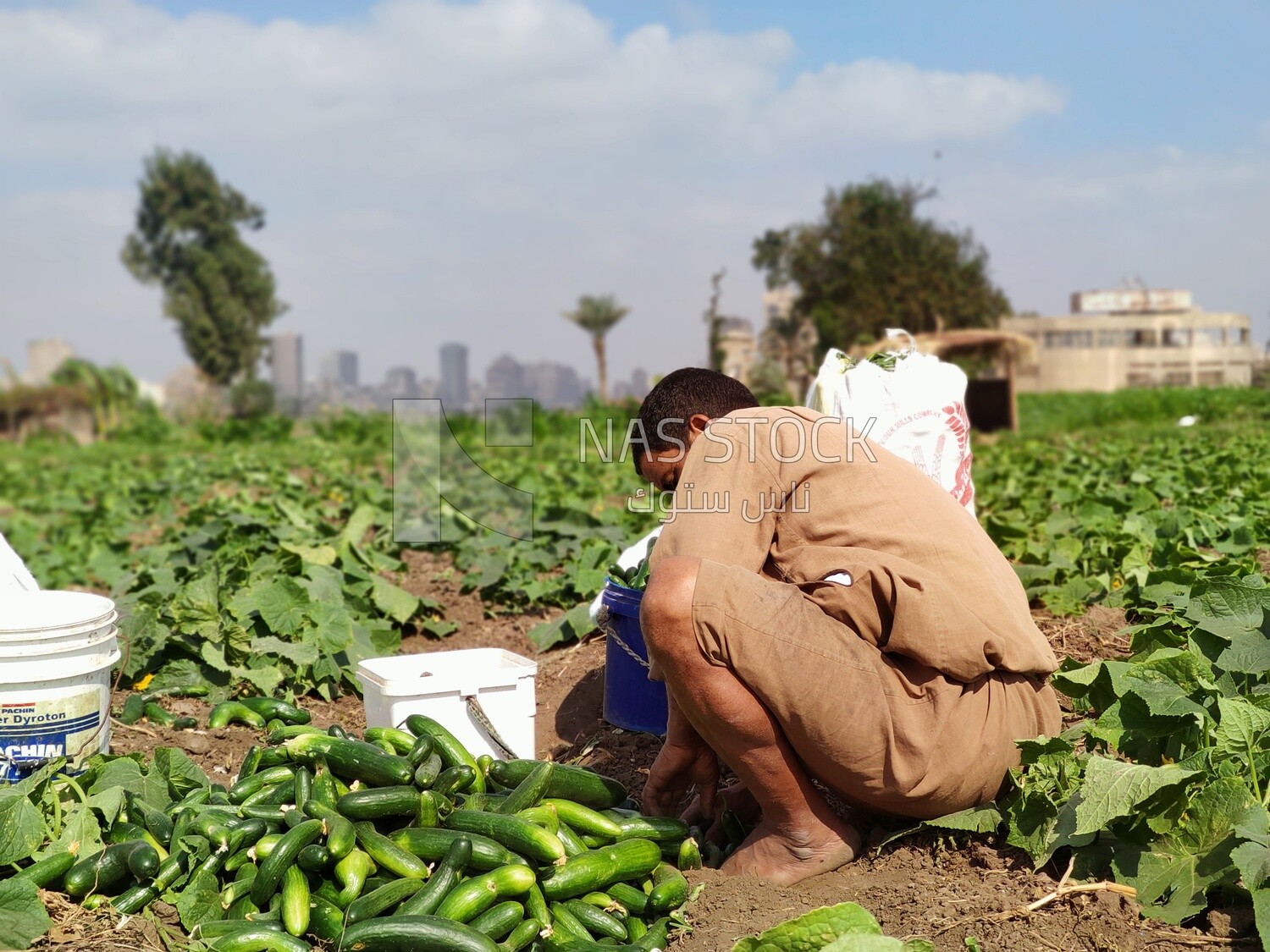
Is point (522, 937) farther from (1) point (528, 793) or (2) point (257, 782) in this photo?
(2) point (257, 782)

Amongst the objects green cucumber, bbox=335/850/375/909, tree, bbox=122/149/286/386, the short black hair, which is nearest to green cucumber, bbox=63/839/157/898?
green cucumber, bbox=335/850/375/909

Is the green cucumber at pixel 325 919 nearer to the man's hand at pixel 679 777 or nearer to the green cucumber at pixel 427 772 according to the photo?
the green cucumber at pixel 427 772

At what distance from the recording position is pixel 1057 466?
11.0m

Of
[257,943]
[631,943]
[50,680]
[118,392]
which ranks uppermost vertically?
[118,392]

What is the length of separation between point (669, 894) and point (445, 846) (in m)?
0.59

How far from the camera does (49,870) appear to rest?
2807 millimetres

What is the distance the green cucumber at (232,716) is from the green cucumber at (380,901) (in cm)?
171

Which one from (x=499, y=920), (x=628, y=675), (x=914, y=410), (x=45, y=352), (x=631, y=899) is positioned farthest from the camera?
(x=45, y=352)

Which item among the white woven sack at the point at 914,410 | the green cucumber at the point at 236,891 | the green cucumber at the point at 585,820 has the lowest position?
the green cucumber at the point at 236,891

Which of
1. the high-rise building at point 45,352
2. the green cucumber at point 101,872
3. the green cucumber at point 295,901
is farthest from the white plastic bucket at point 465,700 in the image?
the high-rise building at point 45,352

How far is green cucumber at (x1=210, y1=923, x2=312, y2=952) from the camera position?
2.64 m

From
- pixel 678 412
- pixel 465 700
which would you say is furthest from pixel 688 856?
pixel 678 412

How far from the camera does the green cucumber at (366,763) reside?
10.3ft

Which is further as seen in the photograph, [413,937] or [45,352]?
[45,352]
